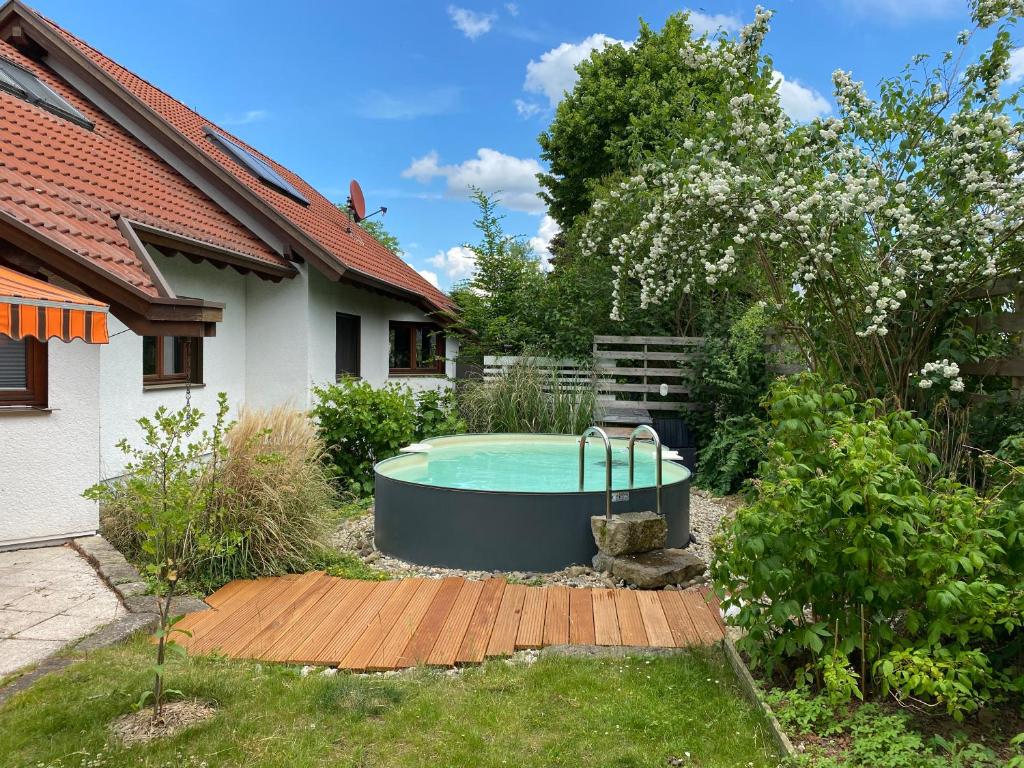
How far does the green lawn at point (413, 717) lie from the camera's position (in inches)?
130

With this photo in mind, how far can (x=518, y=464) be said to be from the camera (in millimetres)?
10984

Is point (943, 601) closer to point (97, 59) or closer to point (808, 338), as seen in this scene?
point (808, 338)

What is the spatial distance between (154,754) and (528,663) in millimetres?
2212

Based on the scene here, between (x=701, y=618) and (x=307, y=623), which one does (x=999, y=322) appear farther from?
(x=307, y=623)

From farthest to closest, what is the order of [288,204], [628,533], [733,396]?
[288,204] → [733,396] → [628,533]

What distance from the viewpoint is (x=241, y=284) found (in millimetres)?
11859

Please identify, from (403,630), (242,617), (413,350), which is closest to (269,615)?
(242,617)

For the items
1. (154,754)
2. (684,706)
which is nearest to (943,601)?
(684,706)

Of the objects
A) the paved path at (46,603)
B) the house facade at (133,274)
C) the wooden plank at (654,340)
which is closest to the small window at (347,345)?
the house facade at (133,274)

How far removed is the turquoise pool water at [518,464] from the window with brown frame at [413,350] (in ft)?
16.8

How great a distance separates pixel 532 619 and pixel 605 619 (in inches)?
22.1

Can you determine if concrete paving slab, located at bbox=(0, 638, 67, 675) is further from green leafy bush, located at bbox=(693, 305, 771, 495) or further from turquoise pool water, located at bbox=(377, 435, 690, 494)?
green leafy bush, located at bbox=(693, 305, 771, 495)

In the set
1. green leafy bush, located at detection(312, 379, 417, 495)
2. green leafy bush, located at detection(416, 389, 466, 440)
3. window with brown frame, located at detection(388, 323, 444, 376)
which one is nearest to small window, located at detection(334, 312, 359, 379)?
green leafy bush, located at detection(416, 389, 466, 440)

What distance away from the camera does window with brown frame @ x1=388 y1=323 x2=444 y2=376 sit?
17062mm
